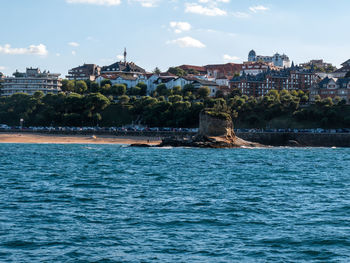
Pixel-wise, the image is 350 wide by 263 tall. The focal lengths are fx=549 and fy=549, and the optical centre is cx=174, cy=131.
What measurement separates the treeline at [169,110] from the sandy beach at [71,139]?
21856mm

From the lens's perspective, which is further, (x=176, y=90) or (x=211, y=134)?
(x=176, y=90)

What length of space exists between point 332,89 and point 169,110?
5988 cm

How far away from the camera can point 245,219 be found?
1236 inches

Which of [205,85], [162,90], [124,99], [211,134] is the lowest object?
[211,134]

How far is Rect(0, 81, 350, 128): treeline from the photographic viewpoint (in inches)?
5846

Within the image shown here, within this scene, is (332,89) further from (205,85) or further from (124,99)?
(124,99)

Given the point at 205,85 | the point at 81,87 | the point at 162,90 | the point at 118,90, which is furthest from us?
the point at 81,87

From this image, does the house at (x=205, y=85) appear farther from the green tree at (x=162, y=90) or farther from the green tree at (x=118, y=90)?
the green tree at (x=118, y=90)

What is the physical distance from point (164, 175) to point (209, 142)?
177 feet

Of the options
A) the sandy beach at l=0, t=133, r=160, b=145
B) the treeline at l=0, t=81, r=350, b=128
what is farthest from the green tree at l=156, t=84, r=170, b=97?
the sandy beach at l=0, t=133, r=160, b=145

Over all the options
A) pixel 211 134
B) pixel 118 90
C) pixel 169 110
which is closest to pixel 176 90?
pixel 118 90

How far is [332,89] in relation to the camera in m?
183

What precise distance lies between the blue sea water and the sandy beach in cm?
7513

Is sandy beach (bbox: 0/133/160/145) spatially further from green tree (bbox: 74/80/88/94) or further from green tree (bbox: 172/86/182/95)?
green tree (bbox: 74/80/88/94)
